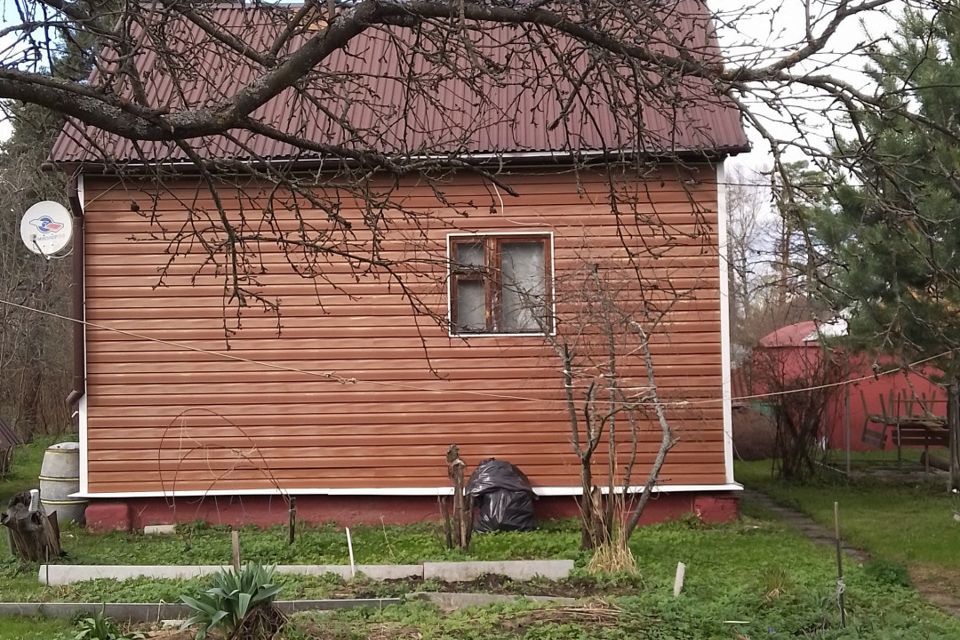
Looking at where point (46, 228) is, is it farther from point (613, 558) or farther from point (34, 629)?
point (613, 558)

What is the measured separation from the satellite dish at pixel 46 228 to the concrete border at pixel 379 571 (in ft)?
11.4

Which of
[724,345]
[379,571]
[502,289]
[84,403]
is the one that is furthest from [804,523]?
[84,403]

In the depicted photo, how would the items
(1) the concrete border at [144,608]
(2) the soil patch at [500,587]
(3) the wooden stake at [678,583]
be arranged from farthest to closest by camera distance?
(2) the soil patch at [500,587]
(3) the wooden stake at [678,583]
(1) the concrete border at [144,608]

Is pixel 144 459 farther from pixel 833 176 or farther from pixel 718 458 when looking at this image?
pixel 833 176

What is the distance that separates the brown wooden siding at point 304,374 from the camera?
34.9ft

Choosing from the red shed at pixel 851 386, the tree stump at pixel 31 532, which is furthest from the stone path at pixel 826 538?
the tree stump at pixel 31 532

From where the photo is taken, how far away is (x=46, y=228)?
984 cm

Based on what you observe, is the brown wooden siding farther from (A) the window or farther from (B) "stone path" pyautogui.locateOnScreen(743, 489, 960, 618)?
(B) "stone path" pyautogui.locateOnScreen(743, 489, 960, 618)

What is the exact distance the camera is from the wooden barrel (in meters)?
10.9

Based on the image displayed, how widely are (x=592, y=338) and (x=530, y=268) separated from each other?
117 centimetres

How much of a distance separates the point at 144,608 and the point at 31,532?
2.48 meters

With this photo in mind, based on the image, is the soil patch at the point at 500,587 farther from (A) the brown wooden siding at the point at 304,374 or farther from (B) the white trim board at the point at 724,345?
(B) the white trim board at the point at 724,345

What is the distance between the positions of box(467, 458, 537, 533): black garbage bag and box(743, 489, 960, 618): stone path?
2950 mm

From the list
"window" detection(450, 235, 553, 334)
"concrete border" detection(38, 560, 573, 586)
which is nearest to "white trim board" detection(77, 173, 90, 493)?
"concrete border" detection(38, 560, 573, 586)
